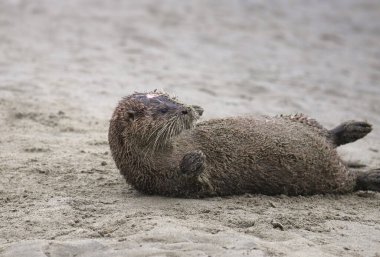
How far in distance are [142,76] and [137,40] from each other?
7.01ft

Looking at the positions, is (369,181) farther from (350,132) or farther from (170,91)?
(170,91)

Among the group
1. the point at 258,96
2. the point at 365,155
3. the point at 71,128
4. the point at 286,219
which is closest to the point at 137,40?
the point at 258,96

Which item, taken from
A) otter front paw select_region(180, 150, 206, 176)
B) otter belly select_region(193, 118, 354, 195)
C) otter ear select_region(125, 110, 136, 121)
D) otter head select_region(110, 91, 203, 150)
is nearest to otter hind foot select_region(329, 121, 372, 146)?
otter belly select_region(193, 118, 354, 195)

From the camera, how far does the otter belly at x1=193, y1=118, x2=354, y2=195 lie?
6008 mm

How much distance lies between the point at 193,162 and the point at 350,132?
1766 millimetres

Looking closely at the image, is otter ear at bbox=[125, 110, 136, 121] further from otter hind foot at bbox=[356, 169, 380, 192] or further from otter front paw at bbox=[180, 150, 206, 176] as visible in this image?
otter hind foot at bbox=[356, 169, 380, 192]

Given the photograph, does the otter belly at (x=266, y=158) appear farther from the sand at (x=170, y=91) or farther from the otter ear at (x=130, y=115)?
the otter ear at (x=130, y=115)

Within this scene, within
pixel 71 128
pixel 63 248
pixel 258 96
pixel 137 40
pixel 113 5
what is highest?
pixel 113 5

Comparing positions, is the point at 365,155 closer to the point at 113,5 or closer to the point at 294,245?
the point at 294,245

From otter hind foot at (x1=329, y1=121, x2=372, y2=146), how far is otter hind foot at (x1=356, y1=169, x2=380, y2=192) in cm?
34

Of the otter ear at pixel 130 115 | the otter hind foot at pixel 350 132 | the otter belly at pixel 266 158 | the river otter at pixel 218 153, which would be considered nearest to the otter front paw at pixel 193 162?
the river otter at pixel 218 153

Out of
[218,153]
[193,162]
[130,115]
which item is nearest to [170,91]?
[218,153]

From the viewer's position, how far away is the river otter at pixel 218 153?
5801mm

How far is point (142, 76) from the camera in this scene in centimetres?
1012
